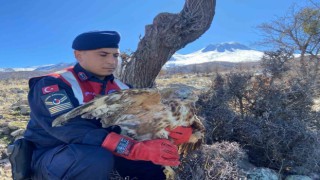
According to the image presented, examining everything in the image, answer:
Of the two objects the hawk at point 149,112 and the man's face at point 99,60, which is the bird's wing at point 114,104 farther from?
the man's face at point 99,60

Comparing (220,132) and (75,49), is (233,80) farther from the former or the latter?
(75,49)

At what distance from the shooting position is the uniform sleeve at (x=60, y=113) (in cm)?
269

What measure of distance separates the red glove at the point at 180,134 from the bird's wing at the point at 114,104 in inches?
12.0

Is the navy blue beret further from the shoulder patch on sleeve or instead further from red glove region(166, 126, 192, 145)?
red glove region(166, 126, 192, 145)

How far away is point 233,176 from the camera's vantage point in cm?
311

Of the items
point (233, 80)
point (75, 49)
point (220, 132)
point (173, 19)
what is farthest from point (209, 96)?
point (75, 49)

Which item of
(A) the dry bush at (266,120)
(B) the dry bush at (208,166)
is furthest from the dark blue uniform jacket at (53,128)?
(A) the dry bush at (266,120)

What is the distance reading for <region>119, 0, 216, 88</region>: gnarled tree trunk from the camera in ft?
19.5

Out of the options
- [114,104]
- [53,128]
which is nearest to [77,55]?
[114,104]

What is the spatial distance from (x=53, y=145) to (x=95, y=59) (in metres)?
0.79

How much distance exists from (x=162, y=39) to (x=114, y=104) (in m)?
3.27

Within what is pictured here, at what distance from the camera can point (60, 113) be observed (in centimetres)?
270

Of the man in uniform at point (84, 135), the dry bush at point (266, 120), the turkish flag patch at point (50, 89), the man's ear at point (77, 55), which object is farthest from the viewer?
the dry bush at point (266, 120)

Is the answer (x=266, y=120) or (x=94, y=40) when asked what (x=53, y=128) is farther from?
(x=266, y=120)
